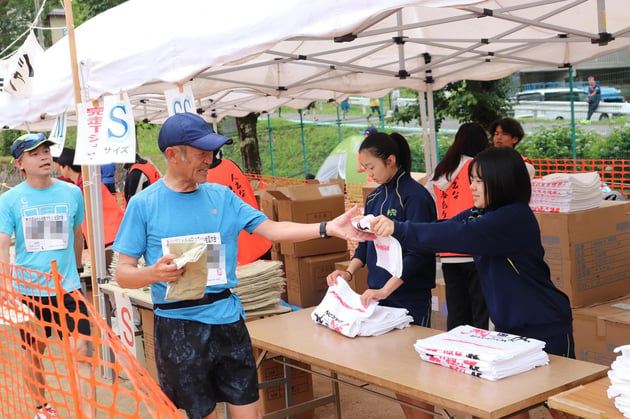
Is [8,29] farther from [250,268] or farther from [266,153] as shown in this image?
[250,268]

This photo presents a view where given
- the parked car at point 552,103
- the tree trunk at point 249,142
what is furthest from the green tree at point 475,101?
the parked car at point 552,103

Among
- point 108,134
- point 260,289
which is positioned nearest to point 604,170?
point 260,289

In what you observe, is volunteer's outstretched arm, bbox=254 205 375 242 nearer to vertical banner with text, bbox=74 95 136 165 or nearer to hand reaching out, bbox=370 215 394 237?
hand reaching out, bbox=370 215 394 237

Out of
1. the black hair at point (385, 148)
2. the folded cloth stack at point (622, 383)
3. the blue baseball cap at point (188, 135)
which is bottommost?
the folded cloth stack at point (622, 383)

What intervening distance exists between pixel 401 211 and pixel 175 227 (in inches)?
47.7

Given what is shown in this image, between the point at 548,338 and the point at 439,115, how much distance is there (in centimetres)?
1132

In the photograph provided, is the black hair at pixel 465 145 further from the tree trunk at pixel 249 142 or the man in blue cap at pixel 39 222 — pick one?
the tree trunk at pixel 249 142

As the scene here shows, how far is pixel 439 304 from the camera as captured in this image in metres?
5.25

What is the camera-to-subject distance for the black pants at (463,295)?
4.05 meters

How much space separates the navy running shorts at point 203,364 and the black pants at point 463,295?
1.66 m

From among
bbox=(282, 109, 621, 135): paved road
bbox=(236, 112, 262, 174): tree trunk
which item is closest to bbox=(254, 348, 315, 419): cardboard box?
bbox=(236, 112, 262, 174): tree trunk

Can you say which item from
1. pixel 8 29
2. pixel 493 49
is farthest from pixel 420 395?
pixel 8 29

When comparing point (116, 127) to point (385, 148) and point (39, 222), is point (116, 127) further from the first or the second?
point (385, 148)

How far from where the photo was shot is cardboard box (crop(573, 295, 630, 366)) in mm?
4160
